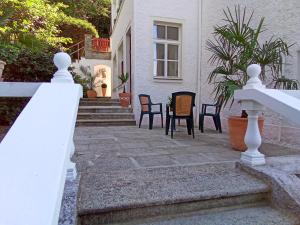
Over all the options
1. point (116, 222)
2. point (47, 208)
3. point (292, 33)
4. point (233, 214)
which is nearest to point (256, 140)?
point (233, 214)

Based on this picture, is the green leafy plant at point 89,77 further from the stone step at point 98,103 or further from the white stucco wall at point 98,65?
the stone step at point 98,103

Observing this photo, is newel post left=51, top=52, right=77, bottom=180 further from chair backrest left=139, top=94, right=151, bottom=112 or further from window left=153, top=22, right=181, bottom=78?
window left=153, top=22, right=181, bottom=78

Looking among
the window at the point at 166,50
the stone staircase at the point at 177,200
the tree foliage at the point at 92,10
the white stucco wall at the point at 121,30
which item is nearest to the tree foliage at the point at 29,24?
the white stucco wall at the point at 121,30

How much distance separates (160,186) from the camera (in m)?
2.06

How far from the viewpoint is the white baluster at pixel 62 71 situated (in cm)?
172

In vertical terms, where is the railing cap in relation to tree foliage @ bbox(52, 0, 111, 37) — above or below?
below

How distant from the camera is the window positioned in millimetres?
7254

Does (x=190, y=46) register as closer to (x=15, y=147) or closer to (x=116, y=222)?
→ (x=116, y=222)

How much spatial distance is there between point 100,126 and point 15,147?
585 centimetres

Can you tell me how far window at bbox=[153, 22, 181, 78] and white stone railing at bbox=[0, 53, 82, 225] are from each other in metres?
6.06

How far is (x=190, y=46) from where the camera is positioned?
23.9 ft

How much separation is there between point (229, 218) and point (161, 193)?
1.70 feet

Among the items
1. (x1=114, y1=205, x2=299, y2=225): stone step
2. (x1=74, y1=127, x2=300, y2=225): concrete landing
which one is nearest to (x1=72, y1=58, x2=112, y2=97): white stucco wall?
(x1=74, y1=127, x2=300, y2=225): concrete landing

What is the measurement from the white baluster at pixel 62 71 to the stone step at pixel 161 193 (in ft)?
2.62
